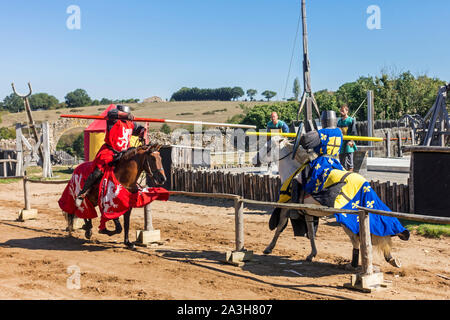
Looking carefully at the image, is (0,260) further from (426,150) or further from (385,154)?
(385,154)

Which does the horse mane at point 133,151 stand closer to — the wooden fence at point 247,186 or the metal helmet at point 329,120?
the metal helmet at point 329,120

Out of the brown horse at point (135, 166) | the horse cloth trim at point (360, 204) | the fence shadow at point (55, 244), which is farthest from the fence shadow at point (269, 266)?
the fence shadow at point (55, 244)

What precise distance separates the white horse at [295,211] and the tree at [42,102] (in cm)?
8534

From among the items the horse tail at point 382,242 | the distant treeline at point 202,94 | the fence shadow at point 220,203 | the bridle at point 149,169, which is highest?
the distant treeline at point 202,94

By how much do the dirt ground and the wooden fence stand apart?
1.29 metres

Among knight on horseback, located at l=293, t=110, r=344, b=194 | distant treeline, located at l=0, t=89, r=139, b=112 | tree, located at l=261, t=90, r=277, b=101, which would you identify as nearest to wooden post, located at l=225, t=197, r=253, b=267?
knight on horseback, located at l=293, t=110, r=344, b=194

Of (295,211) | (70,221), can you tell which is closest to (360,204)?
(295,211)

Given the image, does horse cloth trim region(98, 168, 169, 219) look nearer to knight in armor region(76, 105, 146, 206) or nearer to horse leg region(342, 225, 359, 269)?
knight in armor region(76, 105, 146, 206)

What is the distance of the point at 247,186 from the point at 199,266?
6199mm

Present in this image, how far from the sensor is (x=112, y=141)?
7.99 metres

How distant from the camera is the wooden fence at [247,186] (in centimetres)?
948

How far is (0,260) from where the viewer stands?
6.92 metres

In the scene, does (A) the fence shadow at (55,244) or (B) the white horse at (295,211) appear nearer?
(B) the white horse at (295,211)
